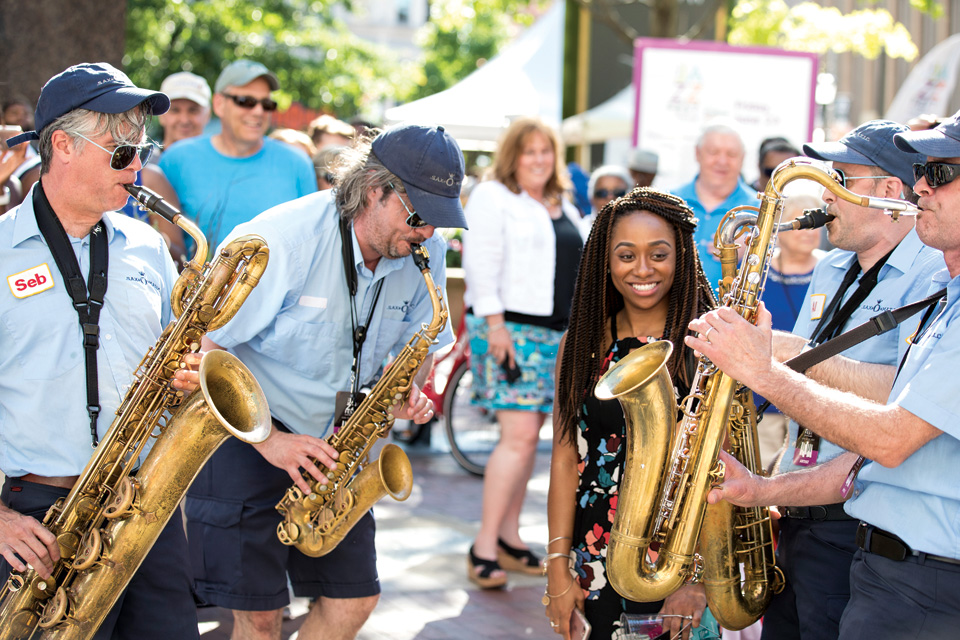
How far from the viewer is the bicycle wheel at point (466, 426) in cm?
761

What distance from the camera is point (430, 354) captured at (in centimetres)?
386

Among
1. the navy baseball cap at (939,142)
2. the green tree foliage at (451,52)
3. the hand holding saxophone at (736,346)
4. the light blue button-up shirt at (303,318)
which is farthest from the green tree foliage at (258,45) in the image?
the navy baseball cap at (939,142)

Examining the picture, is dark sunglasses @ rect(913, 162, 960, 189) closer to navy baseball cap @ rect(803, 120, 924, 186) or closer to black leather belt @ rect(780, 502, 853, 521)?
navy baseball cap @ rect(803, 120, 924, 186)

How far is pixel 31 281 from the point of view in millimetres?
2785

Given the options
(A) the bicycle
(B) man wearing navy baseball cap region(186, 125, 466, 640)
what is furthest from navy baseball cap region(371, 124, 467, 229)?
(A) the bicycle

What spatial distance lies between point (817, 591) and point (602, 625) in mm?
714

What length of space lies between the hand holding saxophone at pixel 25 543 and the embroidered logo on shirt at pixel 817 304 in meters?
2.54

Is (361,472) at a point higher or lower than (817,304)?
lower

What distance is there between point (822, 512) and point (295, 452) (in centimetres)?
172

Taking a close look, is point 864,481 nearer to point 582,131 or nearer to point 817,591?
point 817,591

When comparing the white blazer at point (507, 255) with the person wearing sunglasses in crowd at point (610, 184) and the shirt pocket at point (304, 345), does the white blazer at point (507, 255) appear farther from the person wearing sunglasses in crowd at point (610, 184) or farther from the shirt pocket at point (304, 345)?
the shirt pocket at point (304, 345)

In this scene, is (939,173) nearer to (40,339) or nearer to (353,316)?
(353,316)

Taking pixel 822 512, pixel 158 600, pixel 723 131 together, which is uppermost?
pixel 723 131

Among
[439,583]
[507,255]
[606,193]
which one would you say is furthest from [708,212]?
[439,583]
